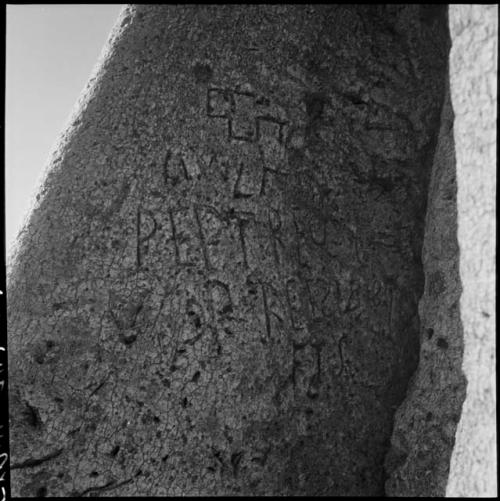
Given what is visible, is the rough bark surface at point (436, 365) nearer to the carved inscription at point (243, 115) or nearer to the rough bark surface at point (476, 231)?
the rough bark surface at point (476, 231)

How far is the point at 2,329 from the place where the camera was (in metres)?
1.38

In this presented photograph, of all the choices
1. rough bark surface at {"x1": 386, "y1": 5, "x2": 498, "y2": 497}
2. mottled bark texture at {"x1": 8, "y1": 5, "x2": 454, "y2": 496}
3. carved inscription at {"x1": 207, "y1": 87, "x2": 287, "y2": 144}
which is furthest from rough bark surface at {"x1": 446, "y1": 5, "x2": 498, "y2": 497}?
carved inscription at {"x1": 207, "y1": 87, "x2": 287, "y2": 144}

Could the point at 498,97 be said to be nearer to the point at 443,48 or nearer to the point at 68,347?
the point at 443,48

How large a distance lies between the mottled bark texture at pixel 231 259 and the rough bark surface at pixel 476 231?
0.33 metres

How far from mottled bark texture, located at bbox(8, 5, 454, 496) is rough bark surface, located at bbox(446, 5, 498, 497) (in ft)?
1.07

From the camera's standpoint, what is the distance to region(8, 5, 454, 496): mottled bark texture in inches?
59.4

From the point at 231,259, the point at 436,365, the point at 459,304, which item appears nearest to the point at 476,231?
the point at 459,304

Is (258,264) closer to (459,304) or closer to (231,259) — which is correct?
(231,259)

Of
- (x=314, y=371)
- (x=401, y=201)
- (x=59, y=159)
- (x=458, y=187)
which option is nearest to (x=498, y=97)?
(x=458, y=187)

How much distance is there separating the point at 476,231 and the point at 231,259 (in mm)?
561

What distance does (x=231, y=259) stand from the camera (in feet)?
5.27

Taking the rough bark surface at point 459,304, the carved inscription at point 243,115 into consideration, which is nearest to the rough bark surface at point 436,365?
the rough bark surface at point 459,304

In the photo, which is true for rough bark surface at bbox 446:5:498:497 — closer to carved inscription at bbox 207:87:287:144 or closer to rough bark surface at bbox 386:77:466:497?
rough bark surface at bbox 386:77:466:497

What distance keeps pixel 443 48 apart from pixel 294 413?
1.03 m
